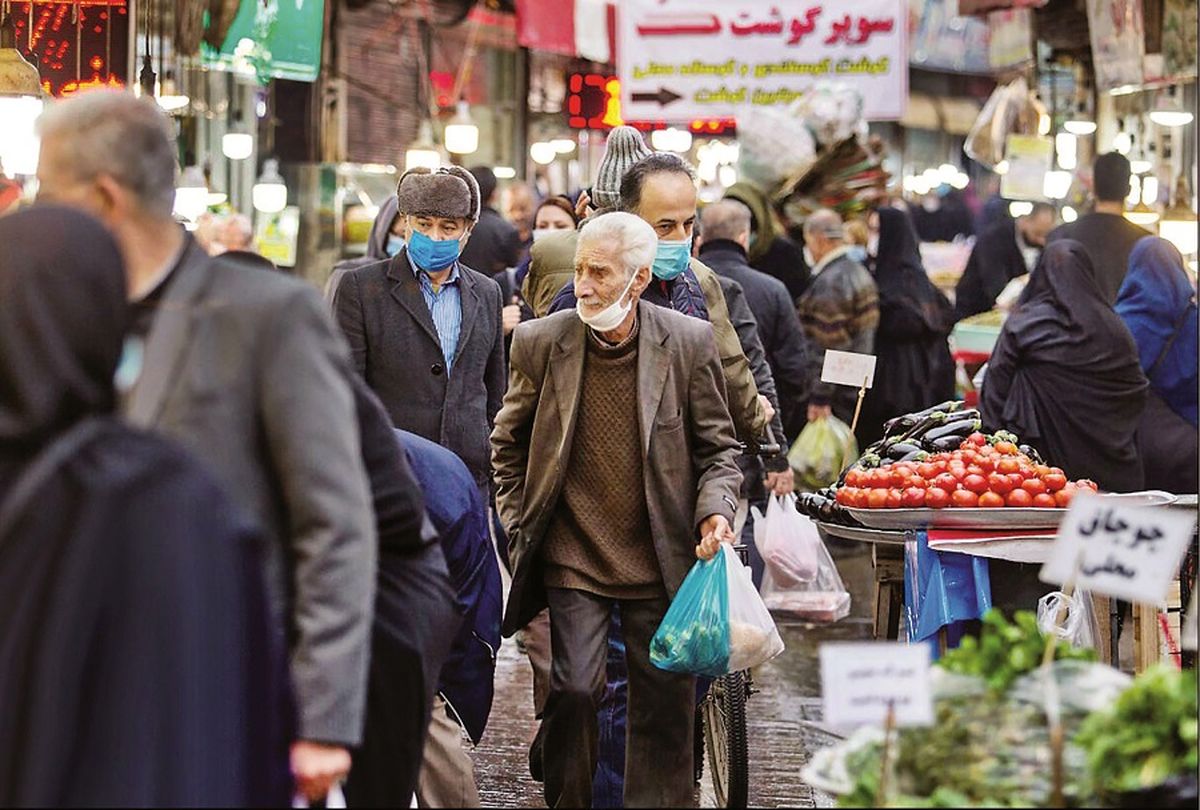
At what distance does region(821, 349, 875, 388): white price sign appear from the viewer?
9.34m

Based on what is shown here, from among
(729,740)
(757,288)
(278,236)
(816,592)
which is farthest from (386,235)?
(278,236)

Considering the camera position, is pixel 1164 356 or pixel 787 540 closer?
pixel 787 540

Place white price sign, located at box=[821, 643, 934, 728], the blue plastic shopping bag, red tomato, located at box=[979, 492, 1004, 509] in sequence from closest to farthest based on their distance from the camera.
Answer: white price sign, located at box=[821, 643, 934, 728] → the blue plastic shopping bag → red tomato, located at box=[979, 492, 1004, 509]

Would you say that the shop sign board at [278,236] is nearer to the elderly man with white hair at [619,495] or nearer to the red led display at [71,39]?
the red led display at [71,39]

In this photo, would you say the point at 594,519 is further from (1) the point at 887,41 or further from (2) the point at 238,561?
(1) the point at 887,41

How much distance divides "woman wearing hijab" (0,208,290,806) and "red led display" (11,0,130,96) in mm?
6036

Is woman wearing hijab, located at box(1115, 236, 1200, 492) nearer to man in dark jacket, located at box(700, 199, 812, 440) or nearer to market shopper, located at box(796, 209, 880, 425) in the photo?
man in dark jacket, located at box(700, 199, 812, 440)

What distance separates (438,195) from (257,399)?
402 centimetres

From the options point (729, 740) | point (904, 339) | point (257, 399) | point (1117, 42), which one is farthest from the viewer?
point (1117, 42)

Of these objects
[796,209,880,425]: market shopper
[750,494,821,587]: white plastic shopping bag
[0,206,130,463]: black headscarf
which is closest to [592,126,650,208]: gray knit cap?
[750,494,821,587]: white plastic shopping bag

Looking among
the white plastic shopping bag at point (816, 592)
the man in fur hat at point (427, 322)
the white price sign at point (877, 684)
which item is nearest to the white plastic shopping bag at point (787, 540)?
the white plastic shopping bag at point (816, 592)

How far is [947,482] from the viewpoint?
7.79 m

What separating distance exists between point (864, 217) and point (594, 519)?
10.2 m

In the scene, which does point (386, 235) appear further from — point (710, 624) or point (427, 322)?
point (710, 624)
